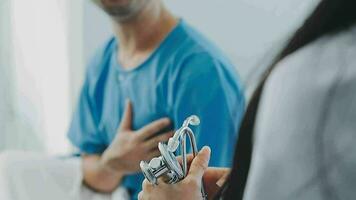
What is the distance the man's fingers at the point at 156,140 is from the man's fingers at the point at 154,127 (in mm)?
11

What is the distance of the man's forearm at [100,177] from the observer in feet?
4.43

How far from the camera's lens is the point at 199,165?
674 mm

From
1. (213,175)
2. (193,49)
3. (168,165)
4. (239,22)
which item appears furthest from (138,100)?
(168,165)

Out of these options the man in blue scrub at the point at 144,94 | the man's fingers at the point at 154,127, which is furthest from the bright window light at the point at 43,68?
the man's fingers at the point at 154,127

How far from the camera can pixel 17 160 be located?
135cm

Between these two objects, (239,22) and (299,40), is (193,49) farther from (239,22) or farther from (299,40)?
(299,40)

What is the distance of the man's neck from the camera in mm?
1352

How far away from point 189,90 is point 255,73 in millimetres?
601

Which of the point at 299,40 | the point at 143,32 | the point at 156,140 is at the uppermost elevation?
the point at 299,40

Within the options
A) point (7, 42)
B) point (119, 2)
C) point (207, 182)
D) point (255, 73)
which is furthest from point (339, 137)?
point (7, 42)

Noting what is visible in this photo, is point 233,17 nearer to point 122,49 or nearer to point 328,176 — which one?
point 122,49

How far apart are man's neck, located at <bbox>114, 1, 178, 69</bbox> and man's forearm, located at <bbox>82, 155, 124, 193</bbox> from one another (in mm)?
239

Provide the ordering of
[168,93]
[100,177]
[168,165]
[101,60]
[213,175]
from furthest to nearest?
1. [101,60]
2. [100,177]
3. [168,93]
4. [213,175]
5. [168,165]

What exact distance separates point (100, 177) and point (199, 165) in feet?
2.35
